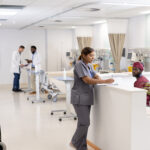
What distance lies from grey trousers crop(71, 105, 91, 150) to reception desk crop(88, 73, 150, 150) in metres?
0.26

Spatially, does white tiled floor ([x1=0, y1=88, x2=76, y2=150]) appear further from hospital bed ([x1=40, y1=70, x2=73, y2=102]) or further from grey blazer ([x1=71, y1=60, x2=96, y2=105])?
grey blazer ([x1=71, y1=60, x2=96, y2=105])

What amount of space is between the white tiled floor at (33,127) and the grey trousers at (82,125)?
440 millimetres

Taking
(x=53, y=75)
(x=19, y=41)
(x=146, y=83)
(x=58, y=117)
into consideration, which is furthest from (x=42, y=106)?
(x=19, y=41)

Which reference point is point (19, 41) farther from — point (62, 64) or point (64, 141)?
point (64, 141)

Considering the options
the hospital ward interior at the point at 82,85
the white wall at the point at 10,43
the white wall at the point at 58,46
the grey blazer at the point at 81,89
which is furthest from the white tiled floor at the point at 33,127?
the white wall at the point at 58,46

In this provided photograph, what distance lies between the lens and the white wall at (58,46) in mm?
13586

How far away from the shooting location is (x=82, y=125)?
14.0ft

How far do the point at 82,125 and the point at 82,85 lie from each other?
0.58 meters

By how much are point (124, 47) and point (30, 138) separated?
5334 millimetres

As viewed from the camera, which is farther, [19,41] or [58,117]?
[19,41]

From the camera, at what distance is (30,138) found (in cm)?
530

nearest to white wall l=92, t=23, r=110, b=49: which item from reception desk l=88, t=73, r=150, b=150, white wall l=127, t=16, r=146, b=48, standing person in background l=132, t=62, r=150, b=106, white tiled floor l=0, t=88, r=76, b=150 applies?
white wall l=127, t=16, r=146, b=48

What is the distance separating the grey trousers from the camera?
4.22 m

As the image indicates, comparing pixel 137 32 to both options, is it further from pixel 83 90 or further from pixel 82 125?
pixel 82 125
